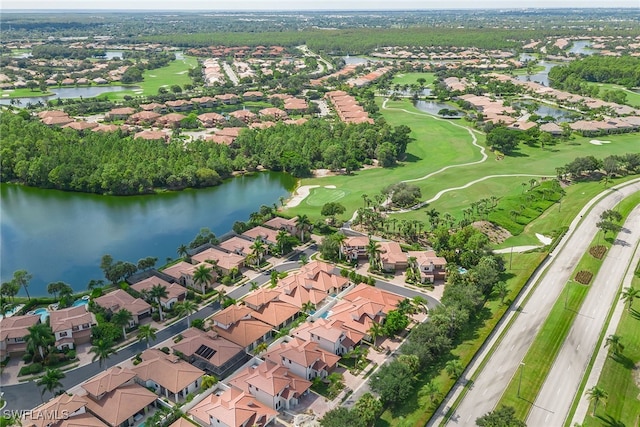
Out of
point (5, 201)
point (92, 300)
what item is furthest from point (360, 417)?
point (5, 201)

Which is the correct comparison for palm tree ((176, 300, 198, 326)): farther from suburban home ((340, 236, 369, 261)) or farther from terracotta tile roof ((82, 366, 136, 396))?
suburban home ((340, 236, 369, 261))

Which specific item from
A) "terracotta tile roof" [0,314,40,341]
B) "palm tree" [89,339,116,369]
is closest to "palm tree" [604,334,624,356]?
"palm tree" [89,339,116,369]

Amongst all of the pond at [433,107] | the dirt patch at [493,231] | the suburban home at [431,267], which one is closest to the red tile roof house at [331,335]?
the suburban home at [431,267]

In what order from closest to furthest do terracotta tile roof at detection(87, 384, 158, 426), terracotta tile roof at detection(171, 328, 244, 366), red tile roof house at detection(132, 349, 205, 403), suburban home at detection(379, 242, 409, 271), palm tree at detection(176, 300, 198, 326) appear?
terracotta tile roof at detection(87, 384, 158, 426)
red tile roof house at detection(132, 349, 205, 403)
terracotta tile roof at detection(171, 328, 244, 366)
palm tree at detection(176, 300, 198, 326)
suburban home at detection(379, 242, 409, 271)

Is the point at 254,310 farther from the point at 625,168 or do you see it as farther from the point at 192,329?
the point at 625,168

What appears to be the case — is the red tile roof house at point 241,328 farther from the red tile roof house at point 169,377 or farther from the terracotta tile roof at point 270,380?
the red tile roof house at point 169,377

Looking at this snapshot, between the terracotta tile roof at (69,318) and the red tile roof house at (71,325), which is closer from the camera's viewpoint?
the red tile roof house at (71,325)

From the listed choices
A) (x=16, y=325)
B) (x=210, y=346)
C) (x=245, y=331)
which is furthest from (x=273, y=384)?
(x=16, y=325)

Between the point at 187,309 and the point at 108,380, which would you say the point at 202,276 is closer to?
the point at 187,309
